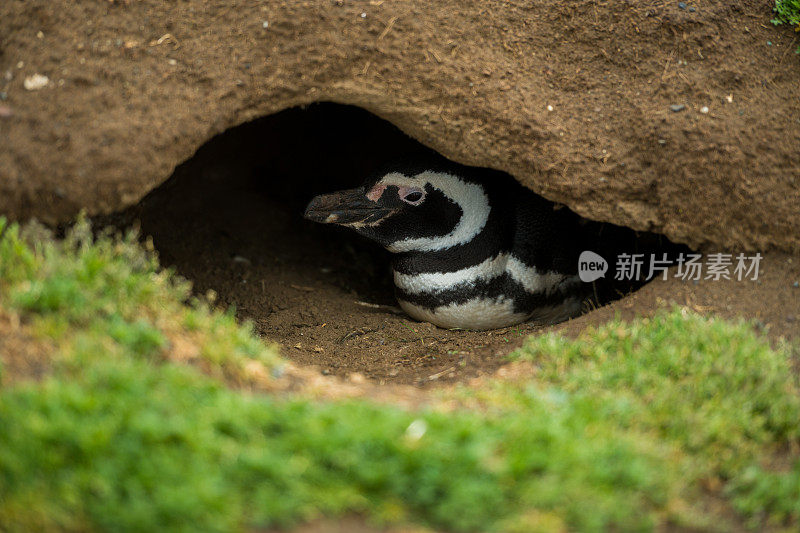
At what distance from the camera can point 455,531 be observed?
2.32m

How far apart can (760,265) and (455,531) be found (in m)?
2.45

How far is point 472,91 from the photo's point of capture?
3830 millimetres

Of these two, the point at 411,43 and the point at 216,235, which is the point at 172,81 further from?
the point at 216,235

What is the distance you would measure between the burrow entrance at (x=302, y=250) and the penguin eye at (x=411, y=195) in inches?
20.4

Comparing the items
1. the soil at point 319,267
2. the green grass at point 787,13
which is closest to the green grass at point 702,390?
the soil at point 319,267

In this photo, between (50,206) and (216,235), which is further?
(216,235)

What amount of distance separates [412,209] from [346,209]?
0.42 meters

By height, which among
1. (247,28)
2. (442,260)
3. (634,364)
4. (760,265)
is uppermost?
(247,28)

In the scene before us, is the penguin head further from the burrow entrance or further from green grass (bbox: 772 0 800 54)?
green grass (bbox: 772 0 800 54)

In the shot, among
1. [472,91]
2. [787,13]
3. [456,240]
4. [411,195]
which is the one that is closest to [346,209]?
[411,195]

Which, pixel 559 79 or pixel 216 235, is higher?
pixel 559 79

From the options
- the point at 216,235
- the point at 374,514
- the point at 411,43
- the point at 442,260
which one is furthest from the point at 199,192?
the point at 374,514

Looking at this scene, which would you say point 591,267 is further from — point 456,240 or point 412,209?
point 412,209

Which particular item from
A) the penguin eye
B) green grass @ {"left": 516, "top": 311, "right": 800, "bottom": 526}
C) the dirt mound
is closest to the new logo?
the dirt mound
